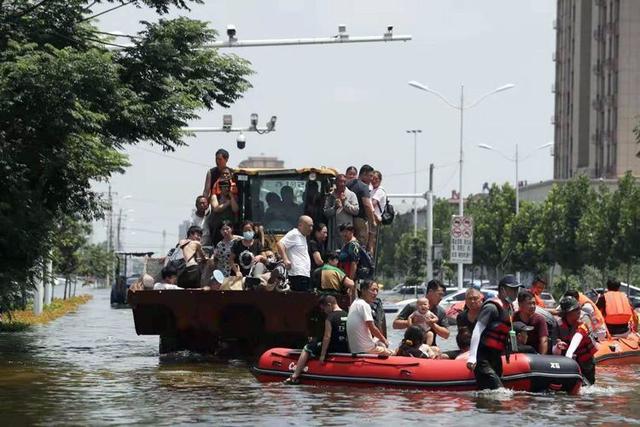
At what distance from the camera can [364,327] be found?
21125 mm

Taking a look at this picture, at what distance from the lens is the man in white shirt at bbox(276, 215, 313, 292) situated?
81.7 ft

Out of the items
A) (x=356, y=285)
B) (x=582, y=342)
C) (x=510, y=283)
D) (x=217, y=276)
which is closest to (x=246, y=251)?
(x=217, y=276)

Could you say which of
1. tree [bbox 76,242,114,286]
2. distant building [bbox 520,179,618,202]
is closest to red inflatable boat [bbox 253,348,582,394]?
tree [bbox 76,242,114,286]

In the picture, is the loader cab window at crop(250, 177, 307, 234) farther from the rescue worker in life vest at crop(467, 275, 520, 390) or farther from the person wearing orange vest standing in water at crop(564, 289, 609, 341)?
the rescue worker in life vest at crop(467, 275, 520, 390)

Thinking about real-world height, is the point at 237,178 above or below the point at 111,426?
above

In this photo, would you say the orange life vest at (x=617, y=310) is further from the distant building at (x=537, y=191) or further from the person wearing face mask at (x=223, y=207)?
the distant building at (x=537, y=191)

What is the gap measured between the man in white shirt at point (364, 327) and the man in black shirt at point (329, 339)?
0.54ft

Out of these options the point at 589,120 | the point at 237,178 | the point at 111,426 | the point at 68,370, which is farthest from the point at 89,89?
the point at 589,120

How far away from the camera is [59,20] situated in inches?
1160

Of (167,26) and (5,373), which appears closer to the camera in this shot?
(5,373)

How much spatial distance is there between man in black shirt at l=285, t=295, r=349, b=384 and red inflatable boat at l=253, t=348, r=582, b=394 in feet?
Answer: 0.32

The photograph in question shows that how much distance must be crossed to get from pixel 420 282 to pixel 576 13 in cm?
2878

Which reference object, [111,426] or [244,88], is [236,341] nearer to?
[244,88]

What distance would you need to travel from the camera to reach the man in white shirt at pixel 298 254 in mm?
24891
